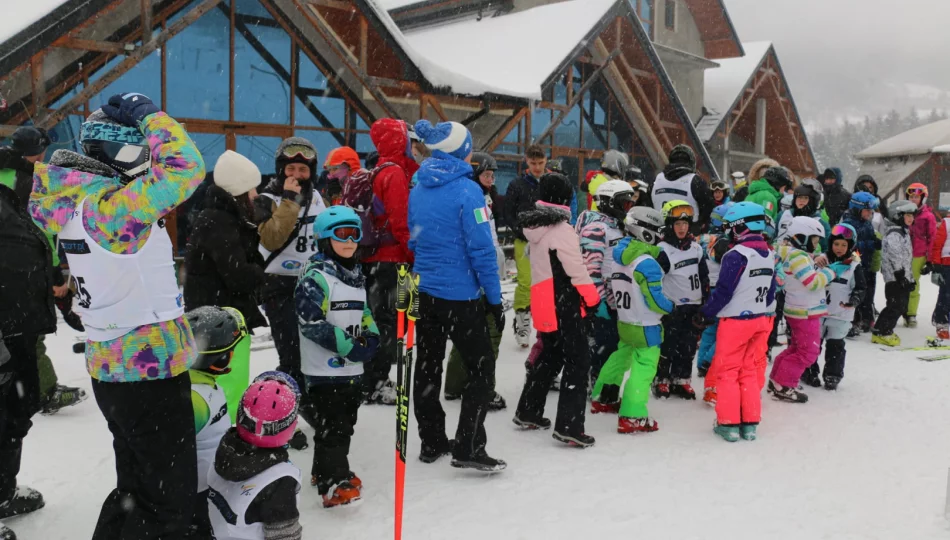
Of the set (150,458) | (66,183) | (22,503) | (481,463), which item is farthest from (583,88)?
(150,458)

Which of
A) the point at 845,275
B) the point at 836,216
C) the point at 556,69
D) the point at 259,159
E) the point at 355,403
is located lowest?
the point at 355,403

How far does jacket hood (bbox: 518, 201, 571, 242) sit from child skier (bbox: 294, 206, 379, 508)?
1.42 m

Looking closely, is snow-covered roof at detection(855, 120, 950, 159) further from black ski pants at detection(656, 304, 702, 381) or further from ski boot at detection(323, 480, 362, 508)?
ski boot at detection(323, 480, 362, 508)

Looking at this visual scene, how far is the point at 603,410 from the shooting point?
19.6 ft

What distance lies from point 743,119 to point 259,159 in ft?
56.6

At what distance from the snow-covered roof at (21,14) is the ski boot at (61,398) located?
4.25 metres

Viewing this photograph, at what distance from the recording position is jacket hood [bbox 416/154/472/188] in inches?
175

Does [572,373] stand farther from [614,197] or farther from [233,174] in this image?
[233,174]

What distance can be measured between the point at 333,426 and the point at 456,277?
1132mm

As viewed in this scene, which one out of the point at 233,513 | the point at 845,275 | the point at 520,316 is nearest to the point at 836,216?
the point at 845,275

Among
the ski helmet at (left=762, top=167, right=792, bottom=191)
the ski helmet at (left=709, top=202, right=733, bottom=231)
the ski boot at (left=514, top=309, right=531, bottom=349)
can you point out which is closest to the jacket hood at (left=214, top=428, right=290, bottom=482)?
the ski boot at (left=514, top=309, right=531, bottom=349)

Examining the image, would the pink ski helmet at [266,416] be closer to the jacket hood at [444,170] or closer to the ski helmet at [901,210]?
the jacket hood at [444,170]

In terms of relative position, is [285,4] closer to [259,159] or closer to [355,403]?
[259,159]

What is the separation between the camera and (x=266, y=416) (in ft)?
10.1
